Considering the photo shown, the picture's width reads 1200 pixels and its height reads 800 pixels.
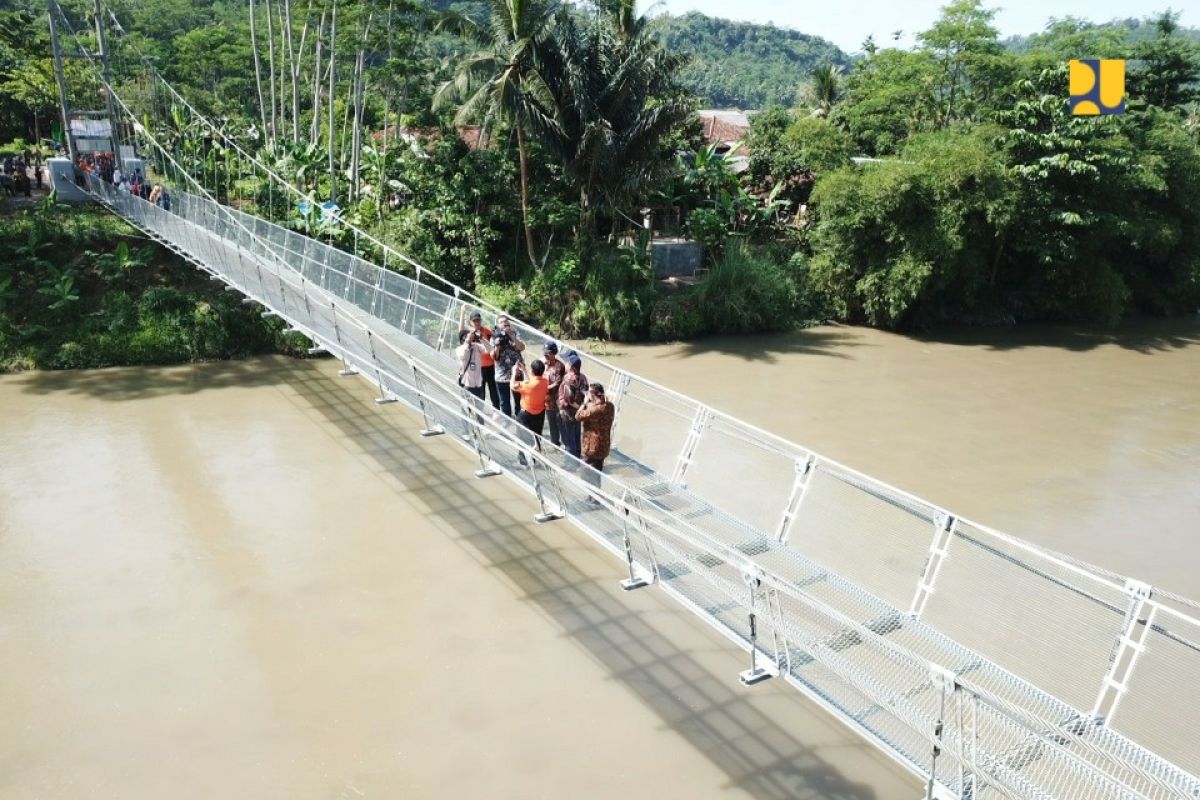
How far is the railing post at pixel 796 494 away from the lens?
16.7 ft

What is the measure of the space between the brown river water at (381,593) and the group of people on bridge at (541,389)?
1.24m

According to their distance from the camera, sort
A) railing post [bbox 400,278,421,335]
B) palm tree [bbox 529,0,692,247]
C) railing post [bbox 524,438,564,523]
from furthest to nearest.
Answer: palm tree [bbox 529,0,692,247] → railing post [bbox 400,278,421,335] → railing post [bbox 524,438,564,523]

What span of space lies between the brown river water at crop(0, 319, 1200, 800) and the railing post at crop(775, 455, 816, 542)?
1.08 m

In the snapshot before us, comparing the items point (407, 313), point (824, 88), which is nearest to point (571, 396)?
point (407, 313)

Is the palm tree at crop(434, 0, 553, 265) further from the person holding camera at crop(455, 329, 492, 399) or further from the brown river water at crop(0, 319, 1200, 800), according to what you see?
the person holding camera at crop(455, 329, 492, 399)

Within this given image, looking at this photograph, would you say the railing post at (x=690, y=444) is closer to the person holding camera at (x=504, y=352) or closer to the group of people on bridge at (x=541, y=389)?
the group of people on bridge at (x=541, y=389)

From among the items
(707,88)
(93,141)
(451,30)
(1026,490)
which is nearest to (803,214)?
(451,30)

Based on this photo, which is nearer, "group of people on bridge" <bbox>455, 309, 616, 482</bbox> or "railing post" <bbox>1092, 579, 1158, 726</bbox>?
"railing post" <bbox>1092, 579, 1158, 726</bbox>

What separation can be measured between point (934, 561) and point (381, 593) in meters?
3.96

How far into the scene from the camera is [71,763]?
483 centimetres

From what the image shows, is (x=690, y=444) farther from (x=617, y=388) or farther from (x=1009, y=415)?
(x=1009, y=415)

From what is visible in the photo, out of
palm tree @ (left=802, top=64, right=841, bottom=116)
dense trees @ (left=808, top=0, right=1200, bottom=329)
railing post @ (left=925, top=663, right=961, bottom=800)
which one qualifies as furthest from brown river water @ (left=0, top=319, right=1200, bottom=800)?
palm tree @ (left=802, top=64, right=841, bottom=116)
